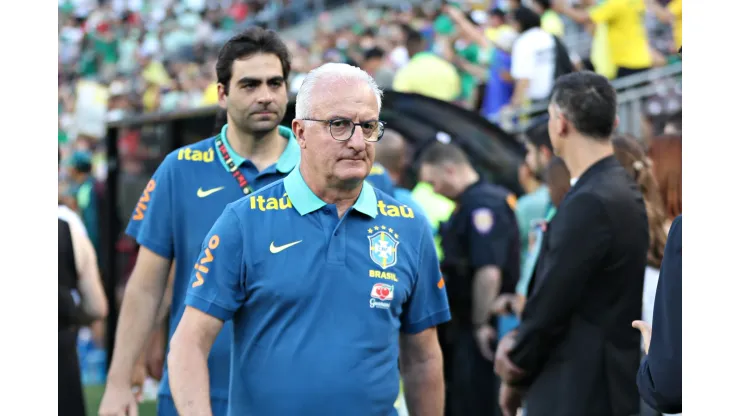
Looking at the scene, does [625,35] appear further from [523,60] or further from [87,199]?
[87,199]

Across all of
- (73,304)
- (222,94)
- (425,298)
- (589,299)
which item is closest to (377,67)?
(73,304)

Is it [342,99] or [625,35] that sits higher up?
[625,35]

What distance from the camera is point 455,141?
8.28 m

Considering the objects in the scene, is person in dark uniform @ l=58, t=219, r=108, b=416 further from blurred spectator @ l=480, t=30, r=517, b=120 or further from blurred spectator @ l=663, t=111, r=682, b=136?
blurred spectator @ l=480, t=30, r=517, b=120

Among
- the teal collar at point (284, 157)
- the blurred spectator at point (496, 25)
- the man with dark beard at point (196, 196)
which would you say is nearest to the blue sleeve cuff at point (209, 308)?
the man with dark beard at point (196, 196)

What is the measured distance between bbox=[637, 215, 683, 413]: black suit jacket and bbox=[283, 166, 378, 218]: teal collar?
998 millimetres

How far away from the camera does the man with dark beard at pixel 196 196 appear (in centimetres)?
471

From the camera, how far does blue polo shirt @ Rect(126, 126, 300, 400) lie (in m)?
4.70

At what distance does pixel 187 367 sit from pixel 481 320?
13.6 feet

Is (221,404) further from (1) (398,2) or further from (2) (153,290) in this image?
(1) (398,2)

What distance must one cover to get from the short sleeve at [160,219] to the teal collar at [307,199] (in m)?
0.99

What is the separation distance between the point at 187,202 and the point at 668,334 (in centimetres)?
217

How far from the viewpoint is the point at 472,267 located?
7551 mm

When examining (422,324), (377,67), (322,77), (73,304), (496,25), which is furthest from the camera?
(496,25)
